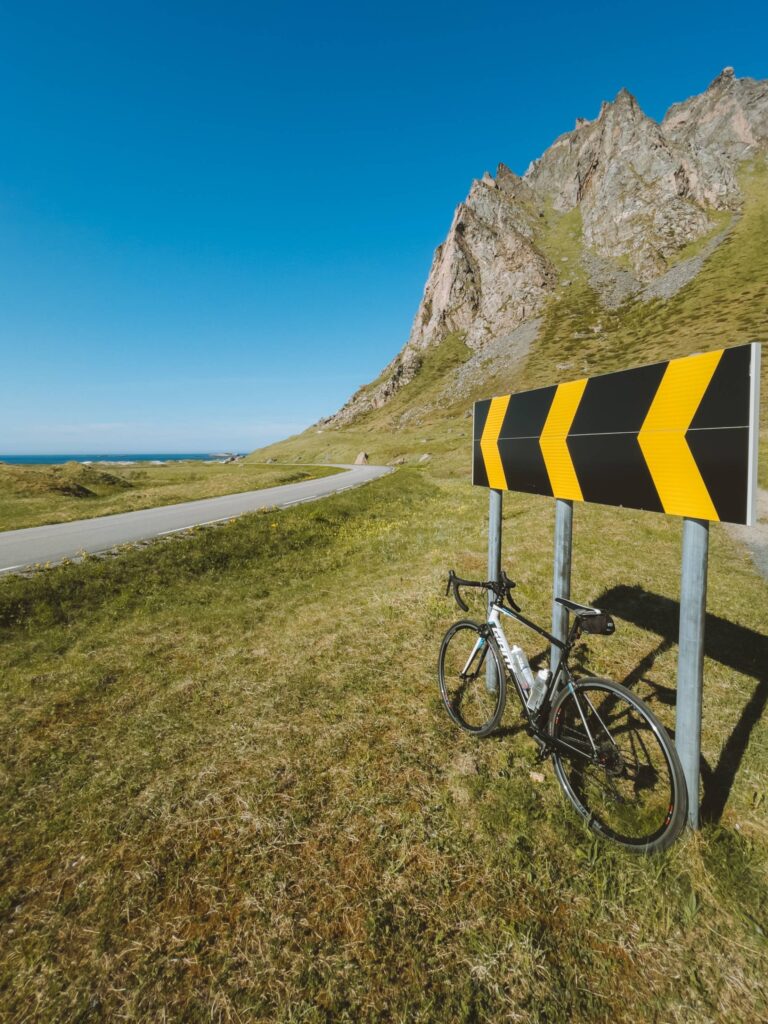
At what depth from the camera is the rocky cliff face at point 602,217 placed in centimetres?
12788

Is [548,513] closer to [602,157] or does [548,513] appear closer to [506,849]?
[506,849]

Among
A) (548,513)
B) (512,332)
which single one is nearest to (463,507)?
(548,513)

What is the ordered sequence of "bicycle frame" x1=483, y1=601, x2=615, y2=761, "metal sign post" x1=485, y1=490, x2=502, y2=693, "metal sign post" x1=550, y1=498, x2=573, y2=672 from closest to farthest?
"bicycle frame" x1=483, y1=601, x2=615, y2=761
"metal sign post" x1=550, y1=498, x2=573, y2=672
"metal sign post" x1=485, y1=490, x2=502, y2=693

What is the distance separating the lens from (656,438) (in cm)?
272

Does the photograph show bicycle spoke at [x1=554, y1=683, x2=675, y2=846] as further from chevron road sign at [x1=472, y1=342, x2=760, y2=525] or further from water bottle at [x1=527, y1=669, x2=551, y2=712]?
chevron road sign at [x1=472, y1=342, x2=760, y2=525]

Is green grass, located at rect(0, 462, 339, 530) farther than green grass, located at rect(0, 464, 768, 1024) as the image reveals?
Yes

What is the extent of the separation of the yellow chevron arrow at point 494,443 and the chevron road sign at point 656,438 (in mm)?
367

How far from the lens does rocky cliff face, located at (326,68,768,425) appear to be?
128m

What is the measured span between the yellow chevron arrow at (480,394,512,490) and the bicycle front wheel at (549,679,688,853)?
232 centimetres

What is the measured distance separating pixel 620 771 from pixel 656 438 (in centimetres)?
259

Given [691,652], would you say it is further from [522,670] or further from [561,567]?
[522,670]

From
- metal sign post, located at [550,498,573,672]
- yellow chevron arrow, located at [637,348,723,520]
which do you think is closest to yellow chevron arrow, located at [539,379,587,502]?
metal sign post, located at [550,498,573,672]

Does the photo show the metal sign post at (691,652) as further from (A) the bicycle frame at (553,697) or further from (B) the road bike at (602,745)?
(A) the bicycle frame at (553,697)

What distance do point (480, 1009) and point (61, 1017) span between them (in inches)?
88.0
